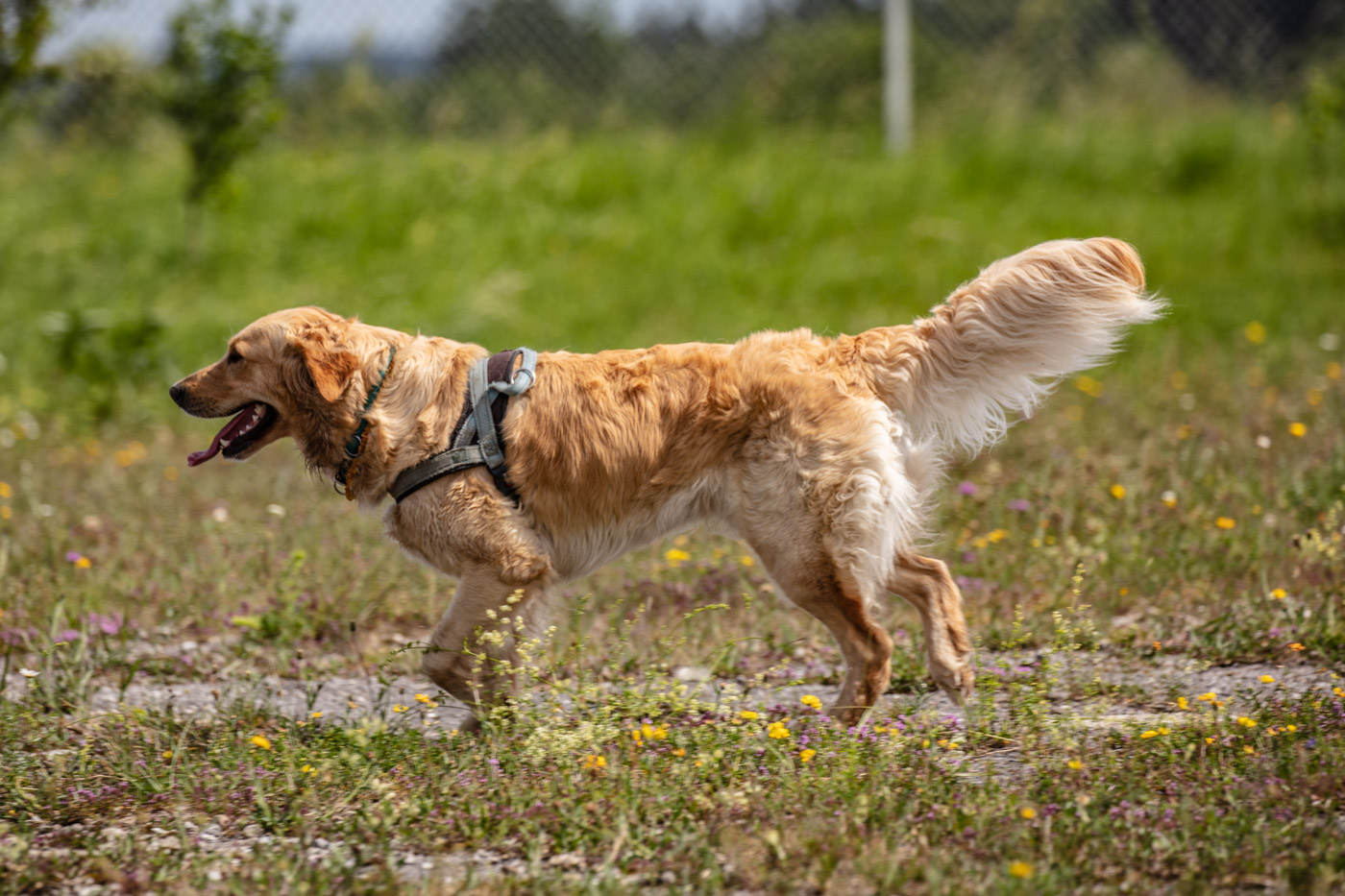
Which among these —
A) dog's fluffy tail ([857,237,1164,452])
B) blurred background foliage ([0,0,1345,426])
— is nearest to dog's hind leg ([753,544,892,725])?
dog's fluffy tail ([857,237,1164,452])

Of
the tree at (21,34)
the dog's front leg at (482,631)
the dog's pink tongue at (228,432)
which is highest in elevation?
the tree at (21,34)

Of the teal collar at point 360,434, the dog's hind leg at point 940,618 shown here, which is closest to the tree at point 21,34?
the teal collar at point 360,434

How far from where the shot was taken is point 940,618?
160 inches

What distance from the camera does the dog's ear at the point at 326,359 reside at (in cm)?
389

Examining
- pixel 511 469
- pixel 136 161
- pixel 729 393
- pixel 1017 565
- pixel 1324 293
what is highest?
pixel 136 161

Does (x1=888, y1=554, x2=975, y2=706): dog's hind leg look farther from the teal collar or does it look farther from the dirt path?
the teal collar

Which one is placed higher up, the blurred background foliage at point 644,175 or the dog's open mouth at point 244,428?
the blurred background foliage at point 644,175

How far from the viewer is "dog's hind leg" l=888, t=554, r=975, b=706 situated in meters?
3.97

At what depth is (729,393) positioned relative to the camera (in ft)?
12.7

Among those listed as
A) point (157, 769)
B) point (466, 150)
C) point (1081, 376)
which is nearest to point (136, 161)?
point (466, 150)

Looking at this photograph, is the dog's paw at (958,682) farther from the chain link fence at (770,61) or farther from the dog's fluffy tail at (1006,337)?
the chain link fence at (770,61)

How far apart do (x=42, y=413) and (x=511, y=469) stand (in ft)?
17.4

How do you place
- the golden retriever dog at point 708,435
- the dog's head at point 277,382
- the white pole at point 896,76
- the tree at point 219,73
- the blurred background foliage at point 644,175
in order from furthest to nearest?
the white pole at point 896,76
the blurred background foliage at point 644,175
the tree at point 219,73
the dog's head at point 277,382
the golden retriever dog at point 708,435

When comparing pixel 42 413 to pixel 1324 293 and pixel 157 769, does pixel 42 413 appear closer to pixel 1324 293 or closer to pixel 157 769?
pixel 157 769
